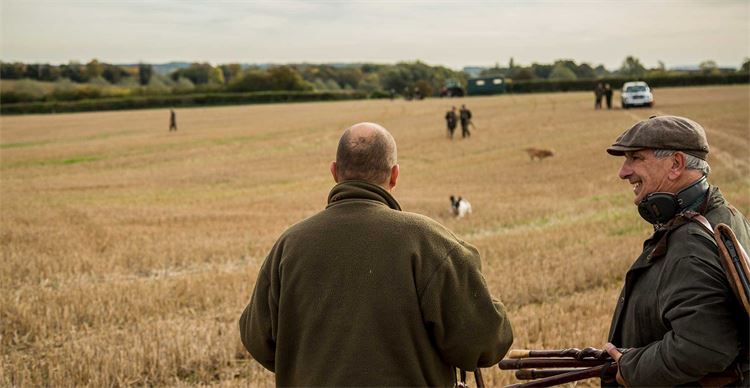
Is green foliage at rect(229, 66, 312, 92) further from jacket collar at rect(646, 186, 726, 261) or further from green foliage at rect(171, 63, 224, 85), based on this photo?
jacket collar at rect(646, 186, 726, 261)

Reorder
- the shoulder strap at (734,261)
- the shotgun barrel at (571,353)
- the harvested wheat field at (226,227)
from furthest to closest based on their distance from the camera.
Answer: the harvested wheat field at (226,227), the shotgun barrel at (571,353), the shoulder strap at (734,261)

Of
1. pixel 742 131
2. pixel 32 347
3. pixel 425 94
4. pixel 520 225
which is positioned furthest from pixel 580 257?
pixel 425 94

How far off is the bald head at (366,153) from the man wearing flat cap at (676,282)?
1.15m

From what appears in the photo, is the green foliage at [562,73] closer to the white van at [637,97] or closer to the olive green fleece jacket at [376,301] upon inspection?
the white van at [637,97]

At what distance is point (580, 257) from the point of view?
10953 mm

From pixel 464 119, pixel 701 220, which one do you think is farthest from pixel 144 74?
pixel 701 220

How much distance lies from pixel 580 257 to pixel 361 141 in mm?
8558

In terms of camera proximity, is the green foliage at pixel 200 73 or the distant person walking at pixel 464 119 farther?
the green foliage at pixel 200 73

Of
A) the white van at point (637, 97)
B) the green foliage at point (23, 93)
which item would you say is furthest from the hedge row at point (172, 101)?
the white van at point (637, 97)

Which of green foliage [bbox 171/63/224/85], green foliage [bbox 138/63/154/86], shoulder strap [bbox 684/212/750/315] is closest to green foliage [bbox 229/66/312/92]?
green foliage [bbox 138/63/154/86]

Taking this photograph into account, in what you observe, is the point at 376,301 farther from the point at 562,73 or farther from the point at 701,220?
the point at 562,73

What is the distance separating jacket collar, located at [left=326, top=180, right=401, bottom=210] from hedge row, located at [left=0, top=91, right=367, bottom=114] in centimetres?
7503

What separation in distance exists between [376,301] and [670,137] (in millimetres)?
1550

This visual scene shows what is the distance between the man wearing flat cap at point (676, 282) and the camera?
2.84 metres
